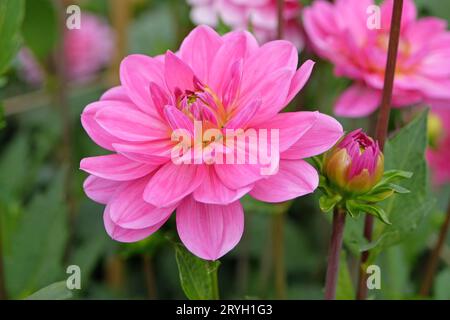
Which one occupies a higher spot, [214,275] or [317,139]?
[317,139]

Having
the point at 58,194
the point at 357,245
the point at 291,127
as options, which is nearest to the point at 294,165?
the point at 291,127

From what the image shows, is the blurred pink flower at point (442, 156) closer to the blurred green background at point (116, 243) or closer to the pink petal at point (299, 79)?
the blurred green background at point (116, 243)

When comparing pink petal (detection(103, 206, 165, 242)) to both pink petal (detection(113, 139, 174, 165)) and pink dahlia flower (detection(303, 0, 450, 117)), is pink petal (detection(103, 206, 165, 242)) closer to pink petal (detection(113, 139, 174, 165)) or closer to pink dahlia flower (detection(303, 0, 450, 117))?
pink petal (detection(113, 139, 174, 165))

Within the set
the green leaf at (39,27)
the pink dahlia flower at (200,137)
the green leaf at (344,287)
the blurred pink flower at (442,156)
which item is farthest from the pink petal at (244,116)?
the blurred pink flower at (442,156)

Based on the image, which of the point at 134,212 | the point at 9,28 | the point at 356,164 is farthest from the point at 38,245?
the point at 356,164

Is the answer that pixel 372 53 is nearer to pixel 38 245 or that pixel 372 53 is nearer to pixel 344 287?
pixel 344 287

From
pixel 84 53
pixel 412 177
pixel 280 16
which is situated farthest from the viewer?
pixel 84 53
